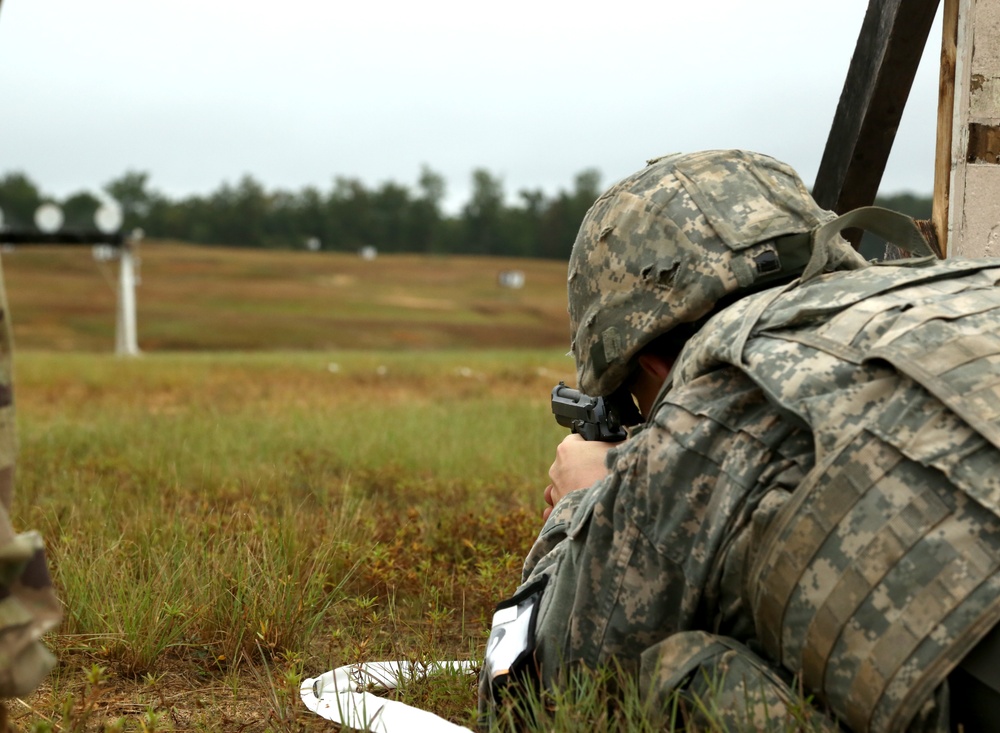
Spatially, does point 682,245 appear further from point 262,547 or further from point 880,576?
point 262,547

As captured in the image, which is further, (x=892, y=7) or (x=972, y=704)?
(x=892, y=7)

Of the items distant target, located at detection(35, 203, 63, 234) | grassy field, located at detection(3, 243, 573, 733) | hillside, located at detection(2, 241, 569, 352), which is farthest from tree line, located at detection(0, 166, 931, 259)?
grassy field, located at detection(3, 243, 573, 733)

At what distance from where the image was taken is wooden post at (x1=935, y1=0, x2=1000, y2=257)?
329cm

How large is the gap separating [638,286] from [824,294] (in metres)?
0.47

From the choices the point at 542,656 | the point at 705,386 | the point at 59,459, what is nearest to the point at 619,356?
the point at 705,386

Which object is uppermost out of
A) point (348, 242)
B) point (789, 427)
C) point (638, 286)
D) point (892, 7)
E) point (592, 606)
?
point (892, 7)

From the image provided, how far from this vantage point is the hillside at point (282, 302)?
40.8 metres

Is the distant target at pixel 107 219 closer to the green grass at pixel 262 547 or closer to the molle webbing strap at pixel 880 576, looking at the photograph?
the green grass at pixel 262 547

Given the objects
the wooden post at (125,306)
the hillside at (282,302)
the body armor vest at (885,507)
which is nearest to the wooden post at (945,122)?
the body armor vest at (885,507)

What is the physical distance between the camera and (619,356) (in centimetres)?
238

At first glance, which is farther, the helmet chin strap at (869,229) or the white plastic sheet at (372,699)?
the white plastic sheet at (372,699)

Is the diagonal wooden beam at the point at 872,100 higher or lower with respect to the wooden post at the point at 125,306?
higher

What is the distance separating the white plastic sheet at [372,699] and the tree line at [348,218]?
336 ft

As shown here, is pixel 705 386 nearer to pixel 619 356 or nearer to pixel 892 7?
pixel 619 356
